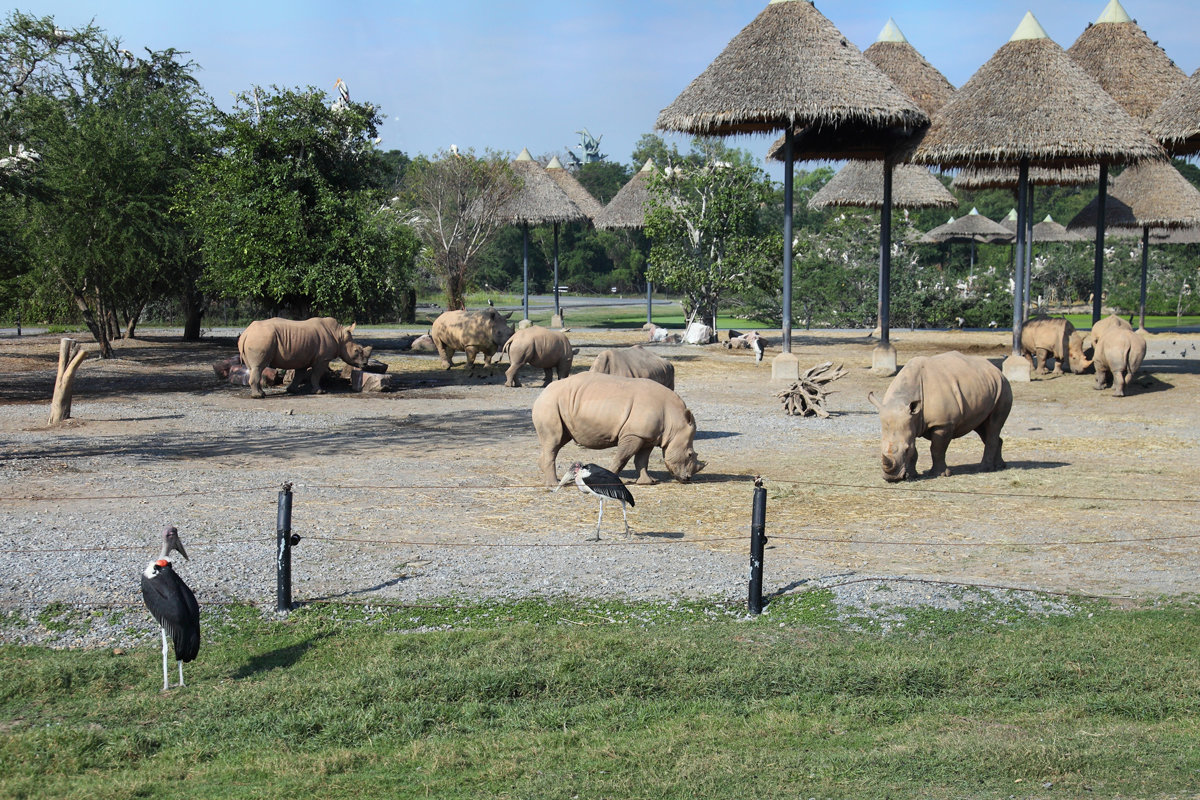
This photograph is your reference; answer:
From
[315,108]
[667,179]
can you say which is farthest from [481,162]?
[315,108]

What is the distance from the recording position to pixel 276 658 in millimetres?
7145

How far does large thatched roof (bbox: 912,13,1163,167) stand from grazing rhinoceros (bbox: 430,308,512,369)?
10043mm

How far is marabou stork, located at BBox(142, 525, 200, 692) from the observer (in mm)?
6426

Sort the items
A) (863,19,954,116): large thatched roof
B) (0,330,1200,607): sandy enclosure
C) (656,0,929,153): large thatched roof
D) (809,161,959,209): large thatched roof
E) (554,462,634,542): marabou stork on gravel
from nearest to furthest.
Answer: (0,330,1200,607): sandy enclosure
(554,462,634,542): marabou stork on gravel
(656,0,929,153): large thatched roof
(863,19,954,116): large thatched roof
(809,161,959,209): large thatched roof

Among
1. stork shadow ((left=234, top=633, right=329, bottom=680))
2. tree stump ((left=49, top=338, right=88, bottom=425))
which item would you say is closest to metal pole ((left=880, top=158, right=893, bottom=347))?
tree stump ((left=49, top=338, right=88, bottom=425))

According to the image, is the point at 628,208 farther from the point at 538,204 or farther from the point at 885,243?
the point at 885,243

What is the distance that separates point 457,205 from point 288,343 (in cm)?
2225

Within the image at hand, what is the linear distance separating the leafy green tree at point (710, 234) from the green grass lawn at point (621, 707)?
25.4 m

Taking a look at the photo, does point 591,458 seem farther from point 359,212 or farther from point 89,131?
point 89,131

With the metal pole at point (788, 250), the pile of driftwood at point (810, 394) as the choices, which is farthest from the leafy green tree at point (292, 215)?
the pile of driftwood at point (810, 394)

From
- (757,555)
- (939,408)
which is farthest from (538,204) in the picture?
(757,555)

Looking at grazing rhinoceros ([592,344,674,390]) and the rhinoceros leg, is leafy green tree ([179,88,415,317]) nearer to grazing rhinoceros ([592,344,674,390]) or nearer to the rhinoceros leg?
grazing rhinoceros ([592,344,674,390])

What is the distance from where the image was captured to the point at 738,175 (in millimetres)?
33781

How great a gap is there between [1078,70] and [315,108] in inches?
653
